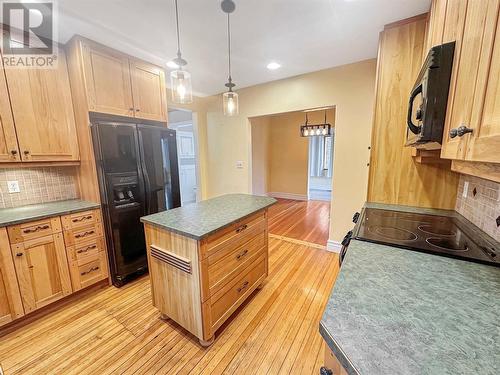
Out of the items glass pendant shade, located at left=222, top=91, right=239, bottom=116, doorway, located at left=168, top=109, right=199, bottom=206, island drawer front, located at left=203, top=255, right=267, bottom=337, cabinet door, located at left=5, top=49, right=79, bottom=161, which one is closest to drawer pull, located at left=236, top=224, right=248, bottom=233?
island drawer front, located at left=203, top=255, right=267, bottom=337

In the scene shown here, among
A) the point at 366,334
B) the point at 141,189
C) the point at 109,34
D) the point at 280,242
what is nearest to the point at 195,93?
the point at 109,34

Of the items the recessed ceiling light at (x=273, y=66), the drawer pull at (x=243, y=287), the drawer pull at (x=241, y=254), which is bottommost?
the drawer pull at (x=243, y=287)

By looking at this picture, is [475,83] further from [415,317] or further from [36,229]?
[36,229]

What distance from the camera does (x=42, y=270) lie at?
5.93 ft

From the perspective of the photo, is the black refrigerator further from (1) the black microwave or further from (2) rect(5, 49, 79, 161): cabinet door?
(1) the black microwave

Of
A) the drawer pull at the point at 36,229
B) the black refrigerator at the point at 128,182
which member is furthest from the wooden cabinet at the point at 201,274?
A: the drawer pull at the point at 36,229

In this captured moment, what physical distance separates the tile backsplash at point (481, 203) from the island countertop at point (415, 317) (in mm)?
424

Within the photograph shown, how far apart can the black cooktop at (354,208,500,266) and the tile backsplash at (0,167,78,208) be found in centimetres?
294

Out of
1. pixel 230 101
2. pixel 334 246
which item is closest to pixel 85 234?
pixel 230 101

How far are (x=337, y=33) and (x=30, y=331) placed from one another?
378 cm

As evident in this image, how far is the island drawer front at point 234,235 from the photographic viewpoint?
1411 millimetres

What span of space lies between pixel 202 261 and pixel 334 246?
7.42 feet

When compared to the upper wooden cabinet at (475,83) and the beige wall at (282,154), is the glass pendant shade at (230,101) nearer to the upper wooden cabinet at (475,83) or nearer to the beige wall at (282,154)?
the upper wooden cabinet at (475,83)

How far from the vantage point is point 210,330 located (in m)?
1.50
